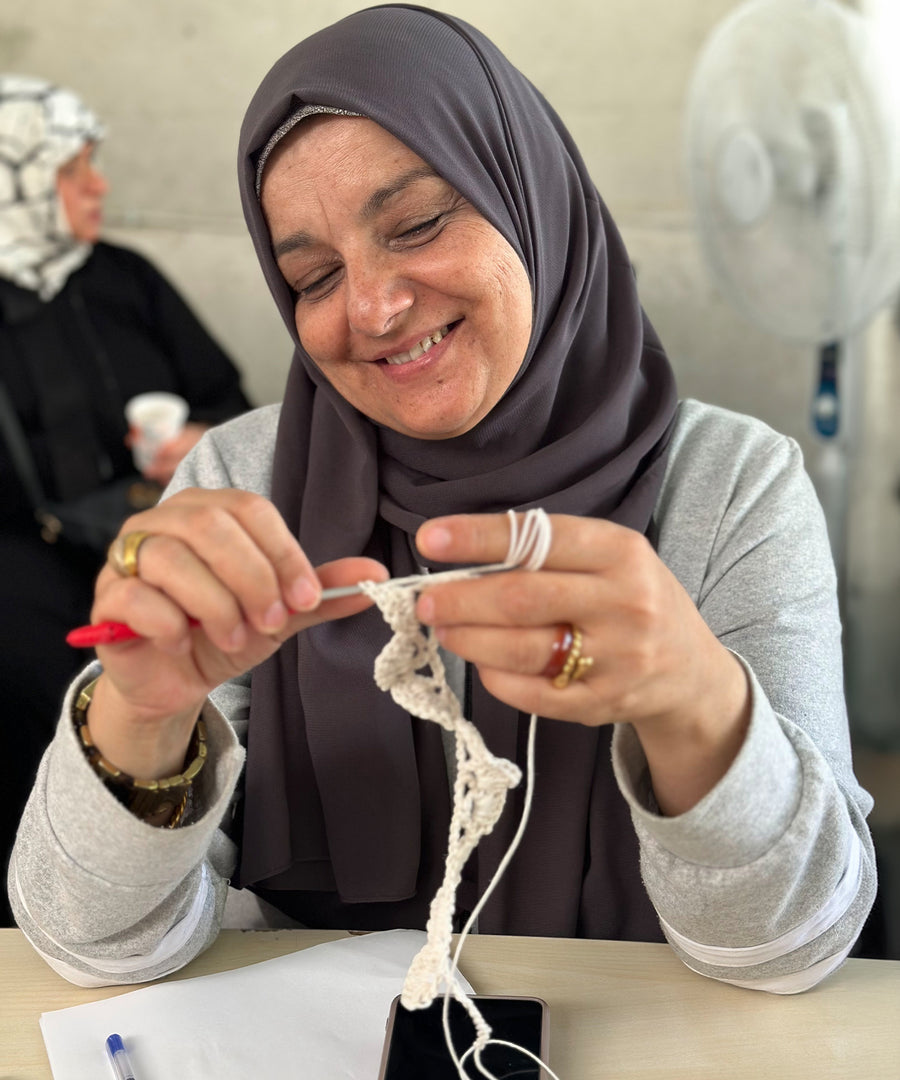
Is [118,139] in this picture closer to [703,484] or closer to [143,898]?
[703,484]

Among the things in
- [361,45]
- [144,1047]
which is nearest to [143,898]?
[144,1047]

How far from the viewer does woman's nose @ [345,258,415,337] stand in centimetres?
102

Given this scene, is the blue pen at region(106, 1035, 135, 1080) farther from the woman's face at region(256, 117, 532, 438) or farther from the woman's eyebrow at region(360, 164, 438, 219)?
the woman's eyebrow at region(360, 164, 438, 219)

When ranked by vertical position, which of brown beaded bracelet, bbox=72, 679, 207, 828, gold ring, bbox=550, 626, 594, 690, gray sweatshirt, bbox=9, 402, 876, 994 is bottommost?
gray sweatshirt, bbox=9, 402, 876, 994

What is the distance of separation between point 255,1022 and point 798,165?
1780 millimetres

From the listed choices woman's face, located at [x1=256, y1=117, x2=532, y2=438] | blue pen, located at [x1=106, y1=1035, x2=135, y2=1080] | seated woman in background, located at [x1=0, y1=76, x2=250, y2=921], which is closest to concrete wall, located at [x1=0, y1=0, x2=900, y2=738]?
seated woman in background, located at [x1=0, y1=76, x2=250, y2=921]

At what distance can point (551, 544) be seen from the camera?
0.69 m

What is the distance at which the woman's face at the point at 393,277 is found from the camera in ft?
3.34

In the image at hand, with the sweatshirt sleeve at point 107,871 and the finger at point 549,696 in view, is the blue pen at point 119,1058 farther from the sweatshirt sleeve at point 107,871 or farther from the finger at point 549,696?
the finger at point 549,696

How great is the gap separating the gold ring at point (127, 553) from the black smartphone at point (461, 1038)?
37cm

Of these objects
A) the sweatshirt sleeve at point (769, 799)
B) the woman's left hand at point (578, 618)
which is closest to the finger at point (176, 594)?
the woman's left hand at point (578, 618)

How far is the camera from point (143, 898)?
34.4 inches

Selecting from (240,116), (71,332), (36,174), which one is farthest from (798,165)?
(36,174)

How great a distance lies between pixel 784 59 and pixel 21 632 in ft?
6.33
